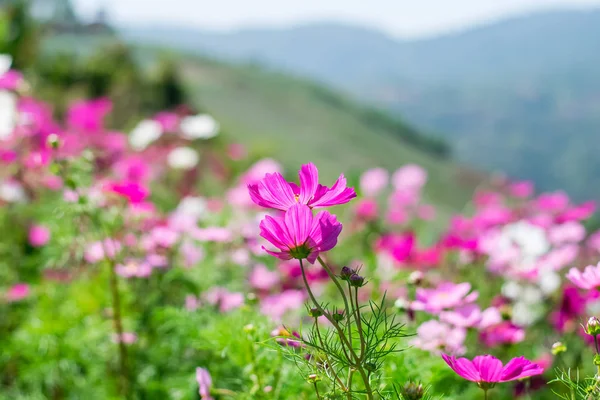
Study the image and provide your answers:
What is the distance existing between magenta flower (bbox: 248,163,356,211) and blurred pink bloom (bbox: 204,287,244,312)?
0.78 metres

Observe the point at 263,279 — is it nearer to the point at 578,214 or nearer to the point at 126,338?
the point at 126,338

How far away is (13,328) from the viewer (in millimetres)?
2166

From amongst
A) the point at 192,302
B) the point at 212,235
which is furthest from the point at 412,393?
the point at 212,235

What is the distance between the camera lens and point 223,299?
58.0 inches

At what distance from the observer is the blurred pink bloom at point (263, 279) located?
182 centimetres

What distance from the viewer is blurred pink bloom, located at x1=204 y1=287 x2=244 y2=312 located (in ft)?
4.68

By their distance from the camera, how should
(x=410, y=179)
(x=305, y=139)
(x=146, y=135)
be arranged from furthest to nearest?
(x=305, y=139)
(x=146, y=135)
(x=410, y=179)

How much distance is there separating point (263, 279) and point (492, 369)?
3.95 ft

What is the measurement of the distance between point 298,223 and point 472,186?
17.1 m

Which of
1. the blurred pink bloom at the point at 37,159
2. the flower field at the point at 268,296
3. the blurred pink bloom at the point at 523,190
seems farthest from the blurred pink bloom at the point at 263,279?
the blurred pink bloom at the point at 523,190

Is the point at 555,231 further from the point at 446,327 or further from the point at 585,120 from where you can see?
the point at 585,120

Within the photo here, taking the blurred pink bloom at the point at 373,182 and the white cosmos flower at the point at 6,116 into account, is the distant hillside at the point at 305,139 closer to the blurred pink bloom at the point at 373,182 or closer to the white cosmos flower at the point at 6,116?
the blurred pink bloom at the point at 373,182

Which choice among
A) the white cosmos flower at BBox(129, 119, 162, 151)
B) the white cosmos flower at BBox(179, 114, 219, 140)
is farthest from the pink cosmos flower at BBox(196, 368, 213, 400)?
the white cosmos flower at BBox(129, 119, 162, 151)

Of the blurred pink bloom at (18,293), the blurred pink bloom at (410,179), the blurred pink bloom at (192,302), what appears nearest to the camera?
the blurred pink bloom at (192,302)
